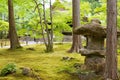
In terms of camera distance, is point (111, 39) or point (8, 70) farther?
point (8, 70)

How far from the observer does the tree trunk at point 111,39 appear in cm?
790

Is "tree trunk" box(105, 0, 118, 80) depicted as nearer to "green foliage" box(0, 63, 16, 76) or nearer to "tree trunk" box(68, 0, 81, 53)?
"green foliage" box(0, 63, 16, 76)

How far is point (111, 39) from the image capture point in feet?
26.2

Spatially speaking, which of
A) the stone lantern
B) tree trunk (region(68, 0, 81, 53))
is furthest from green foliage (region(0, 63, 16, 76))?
tree trunk (region(68, 0, 81, 53))

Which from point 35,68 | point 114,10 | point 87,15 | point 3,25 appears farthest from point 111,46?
point 3,25

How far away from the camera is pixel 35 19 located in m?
23.1

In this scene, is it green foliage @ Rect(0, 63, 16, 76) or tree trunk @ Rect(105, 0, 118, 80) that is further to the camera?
green foliage @ Rect(0, 63, 16, 76)

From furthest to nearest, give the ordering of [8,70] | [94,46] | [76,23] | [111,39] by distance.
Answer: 1. [76,23]
2. [94,46]
3. [8,70]
4. [111,39]

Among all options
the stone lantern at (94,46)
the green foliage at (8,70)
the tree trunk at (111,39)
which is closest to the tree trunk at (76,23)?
the stone lantern at (94,46)

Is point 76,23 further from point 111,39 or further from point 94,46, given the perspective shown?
point 111,39

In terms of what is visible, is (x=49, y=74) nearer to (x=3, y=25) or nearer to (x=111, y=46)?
(x=111, y=46)

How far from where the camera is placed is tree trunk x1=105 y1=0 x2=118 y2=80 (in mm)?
7902

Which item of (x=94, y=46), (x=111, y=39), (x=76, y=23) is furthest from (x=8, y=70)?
(x=76, y=23)

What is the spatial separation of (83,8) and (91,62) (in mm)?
13955
